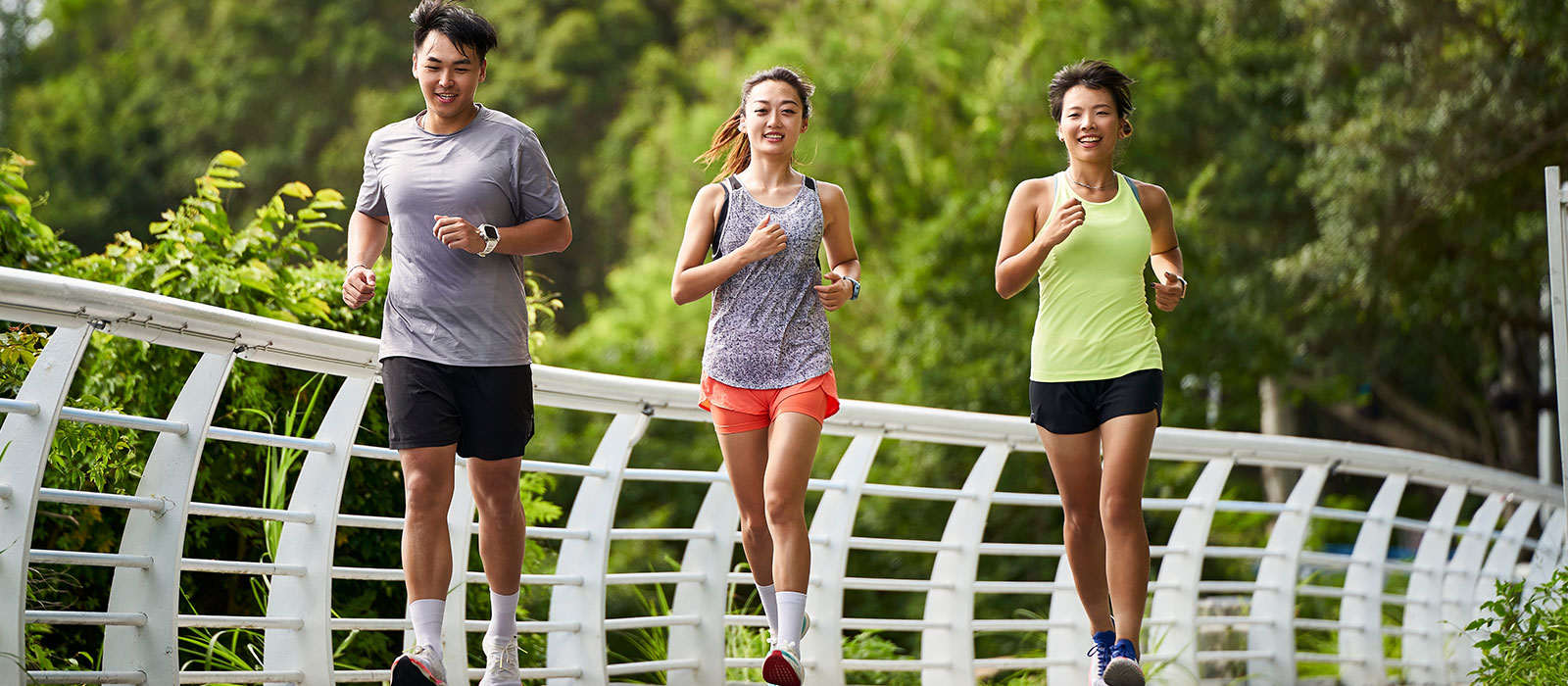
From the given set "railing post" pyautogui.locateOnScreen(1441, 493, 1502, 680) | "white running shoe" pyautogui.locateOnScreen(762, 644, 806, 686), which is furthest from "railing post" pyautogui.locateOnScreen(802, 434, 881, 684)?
"railing post" pyautogui.locateOnScreen(1441, 493, 1502, 680)

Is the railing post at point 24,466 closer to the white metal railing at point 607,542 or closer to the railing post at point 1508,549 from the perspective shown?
the white metal railing at point 607,542

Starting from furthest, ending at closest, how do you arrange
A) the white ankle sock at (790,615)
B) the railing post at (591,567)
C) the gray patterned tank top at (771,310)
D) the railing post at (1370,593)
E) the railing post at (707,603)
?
the railing post at (1370,593)
the railing post at (707,603)
the railing post at (591,567)
the gray patterned tank top at (771,310)
the white ankle sock at (790,615)

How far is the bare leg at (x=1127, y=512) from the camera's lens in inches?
162

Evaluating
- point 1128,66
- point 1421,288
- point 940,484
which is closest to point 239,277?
point 940,484

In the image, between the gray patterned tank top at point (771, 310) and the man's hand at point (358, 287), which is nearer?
the man's hand at point (358, 287)

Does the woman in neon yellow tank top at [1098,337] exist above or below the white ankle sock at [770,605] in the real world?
above

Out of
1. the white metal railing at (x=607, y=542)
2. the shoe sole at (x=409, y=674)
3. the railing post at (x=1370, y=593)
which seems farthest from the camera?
the railing post at (x=1370, y=593)

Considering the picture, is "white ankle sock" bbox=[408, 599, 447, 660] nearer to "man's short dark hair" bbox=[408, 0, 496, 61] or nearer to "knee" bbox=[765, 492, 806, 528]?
"knee" bbox=[765, 492, 806, 528]

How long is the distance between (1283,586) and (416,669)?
4319 millimetres

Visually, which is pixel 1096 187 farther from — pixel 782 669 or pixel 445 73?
pixel 445 73

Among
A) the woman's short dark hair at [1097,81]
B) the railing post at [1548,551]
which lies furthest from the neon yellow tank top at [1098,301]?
the railing post at [1548,551]

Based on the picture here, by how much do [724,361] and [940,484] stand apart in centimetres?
1074

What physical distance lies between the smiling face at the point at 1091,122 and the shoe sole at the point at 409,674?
2.33 meters

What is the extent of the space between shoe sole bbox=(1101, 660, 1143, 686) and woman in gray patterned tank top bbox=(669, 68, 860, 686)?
0.86 metres
